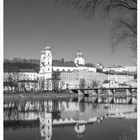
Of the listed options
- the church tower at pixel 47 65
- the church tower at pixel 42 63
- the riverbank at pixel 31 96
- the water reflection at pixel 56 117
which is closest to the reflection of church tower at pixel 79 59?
the church tower at pixel 42 63

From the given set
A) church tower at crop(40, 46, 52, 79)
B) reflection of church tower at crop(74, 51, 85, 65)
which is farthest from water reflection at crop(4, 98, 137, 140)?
reflection of church tower at crop(74, 51, 85, 65)

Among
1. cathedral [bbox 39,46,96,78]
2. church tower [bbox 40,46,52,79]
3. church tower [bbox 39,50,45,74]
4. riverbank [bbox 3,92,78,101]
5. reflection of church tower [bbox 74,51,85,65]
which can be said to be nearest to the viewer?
riverbank [bbox 3,92,78,101]

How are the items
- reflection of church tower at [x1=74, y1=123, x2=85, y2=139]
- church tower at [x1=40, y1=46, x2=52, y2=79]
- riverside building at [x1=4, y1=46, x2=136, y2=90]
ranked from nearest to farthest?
1. reflection of church tower at [x1=74, y1=123, x2=85, y2=139]
2. riverside building at [x1=4, y1=46, x2=136, y2=90]
3. church tower at [x1=40, y1=46, x2=52, y2=79]

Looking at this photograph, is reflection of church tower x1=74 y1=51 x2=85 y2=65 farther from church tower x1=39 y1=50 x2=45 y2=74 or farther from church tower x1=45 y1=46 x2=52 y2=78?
church tower x1=45 y1=46 x2=52 y2=78

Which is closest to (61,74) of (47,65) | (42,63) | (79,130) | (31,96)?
(47,65)

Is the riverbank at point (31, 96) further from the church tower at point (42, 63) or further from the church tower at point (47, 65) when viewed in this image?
the church tower at point (42, 63)

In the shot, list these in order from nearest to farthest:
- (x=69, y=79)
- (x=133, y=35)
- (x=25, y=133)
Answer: (x=133, y=35) → (x=25, y=133) → (x=69, y=79)

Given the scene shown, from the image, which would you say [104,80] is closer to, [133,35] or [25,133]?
[25,133]

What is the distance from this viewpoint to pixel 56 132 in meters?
9.05

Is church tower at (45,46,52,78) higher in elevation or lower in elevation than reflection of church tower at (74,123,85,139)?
higher

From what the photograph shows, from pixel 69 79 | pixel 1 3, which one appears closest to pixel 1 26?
pixel 1 3

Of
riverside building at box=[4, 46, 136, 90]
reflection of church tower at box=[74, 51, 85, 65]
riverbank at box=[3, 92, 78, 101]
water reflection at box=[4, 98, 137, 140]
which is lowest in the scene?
riverbank at box=[3, 92, 78, 101]

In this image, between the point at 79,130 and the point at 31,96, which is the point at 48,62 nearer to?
the point at 31,96

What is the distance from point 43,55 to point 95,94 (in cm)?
1682
